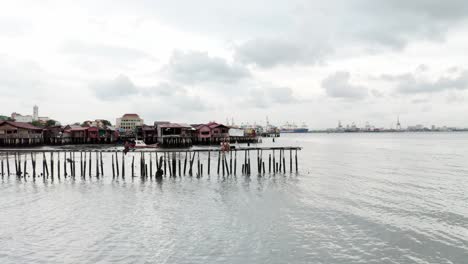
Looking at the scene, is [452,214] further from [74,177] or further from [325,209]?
[74,177]

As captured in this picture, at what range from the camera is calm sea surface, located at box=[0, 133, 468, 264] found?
13.5 m

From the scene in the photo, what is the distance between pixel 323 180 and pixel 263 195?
988 cm

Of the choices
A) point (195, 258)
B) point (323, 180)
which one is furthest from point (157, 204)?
point (323, 180)

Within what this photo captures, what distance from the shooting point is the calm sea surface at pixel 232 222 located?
1355cm

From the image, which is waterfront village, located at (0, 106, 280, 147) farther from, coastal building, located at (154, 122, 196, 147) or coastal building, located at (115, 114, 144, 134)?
coastal building, located at (115, 114, 144, 134)

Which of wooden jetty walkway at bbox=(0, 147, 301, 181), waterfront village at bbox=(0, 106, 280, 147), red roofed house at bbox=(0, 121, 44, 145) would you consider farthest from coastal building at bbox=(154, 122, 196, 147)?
wooden jetty walkway at bbox=(0, 147, 301, 181)

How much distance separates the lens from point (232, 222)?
17.7 meters

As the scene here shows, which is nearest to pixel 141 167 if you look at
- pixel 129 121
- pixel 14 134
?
pixel 14 134

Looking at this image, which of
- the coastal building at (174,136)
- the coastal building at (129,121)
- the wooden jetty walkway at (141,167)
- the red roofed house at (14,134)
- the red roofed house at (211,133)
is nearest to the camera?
the wooden jetty walkway at (141,167)

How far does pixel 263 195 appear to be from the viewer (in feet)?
80.5

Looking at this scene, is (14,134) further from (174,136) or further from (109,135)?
(174,136)

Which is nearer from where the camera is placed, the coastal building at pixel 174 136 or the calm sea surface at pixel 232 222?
the calm sea surface at pixel 232 222

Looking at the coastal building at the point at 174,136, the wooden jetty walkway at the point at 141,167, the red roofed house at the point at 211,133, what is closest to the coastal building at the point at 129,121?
the red roofed house at the point at 211,133

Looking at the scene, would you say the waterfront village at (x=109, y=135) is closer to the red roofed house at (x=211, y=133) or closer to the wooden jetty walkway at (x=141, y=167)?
the red roofed house at (x=211, y=133)
